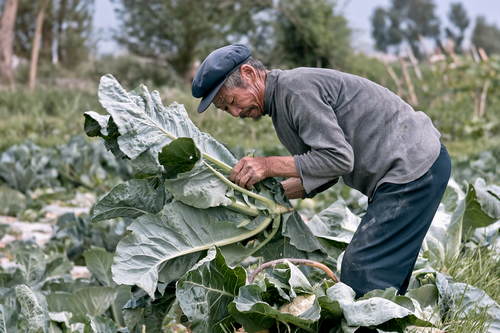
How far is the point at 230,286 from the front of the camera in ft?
8.87

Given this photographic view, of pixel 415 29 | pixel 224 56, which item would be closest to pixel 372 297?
pixel 224 56

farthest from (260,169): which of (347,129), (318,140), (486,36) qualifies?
(486,36)

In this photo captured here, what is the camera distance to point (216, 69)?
279 centimetres

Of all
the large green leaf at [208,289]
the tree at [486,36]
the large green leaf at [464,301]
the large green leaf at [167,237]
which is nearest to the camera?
the large green leaf at [208,289]

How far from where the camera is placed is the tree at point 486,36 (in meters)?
53.3

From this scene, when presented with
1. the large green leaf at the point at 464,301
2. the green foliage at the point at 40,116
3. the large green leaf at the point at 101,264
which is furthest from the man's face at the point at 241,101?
the green foliage at the point at 40,116

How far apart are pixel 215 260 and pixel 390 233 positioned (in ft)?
2.41

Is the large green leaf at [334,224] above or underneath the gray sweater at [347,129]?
underneath

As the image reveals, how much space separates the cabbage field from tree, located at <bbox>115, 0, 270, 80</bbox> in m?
16.1

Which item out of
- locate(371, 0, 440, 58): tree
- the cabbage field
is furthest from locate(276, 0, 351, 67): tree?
locate(371, 0, 440, 58): tree

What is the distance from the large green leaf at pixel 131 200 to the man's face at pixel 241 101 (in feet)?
1.56

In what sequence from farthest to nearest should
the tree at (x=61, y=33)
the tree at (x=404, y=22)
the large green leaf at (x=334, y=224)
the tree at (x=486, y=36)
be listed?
the tree at (x=404, y=22) < the tree at (x=486, y=36) < the tree at (x=61, y=33) < the large green leaf at (x=334, y=224)

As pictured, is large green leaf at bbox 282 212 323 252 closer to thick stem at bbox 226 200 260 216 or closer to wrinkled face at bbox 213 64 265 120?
thick stem at bbox 226 200 260 216

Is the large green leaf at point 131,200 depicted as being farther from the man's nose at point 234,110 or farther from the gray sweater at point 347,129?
the gray sweater at point 347,129
